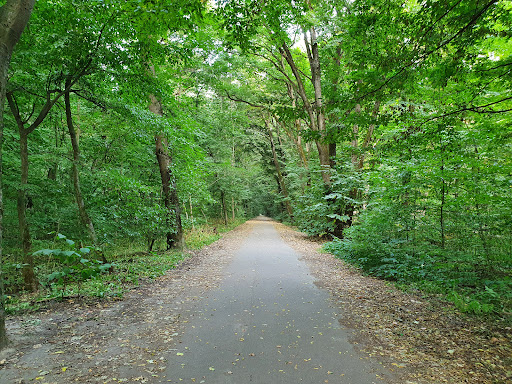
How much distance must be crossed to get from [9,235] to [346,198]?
41.8 ft

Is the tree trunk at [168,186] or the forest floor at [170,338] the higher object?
the tree trunk at [168,186]

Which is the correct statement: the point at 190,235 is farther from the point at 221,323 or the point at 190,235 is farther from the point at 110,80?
the point at 221,323

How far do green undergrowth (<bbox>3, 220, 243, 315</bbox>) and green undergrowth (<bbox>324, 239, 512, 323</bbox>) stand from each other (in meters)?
6.11

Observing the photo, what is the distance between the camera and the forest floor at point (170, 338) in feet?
9.68

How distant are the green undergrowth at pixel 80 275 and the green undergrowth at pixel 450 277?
20.1 feet

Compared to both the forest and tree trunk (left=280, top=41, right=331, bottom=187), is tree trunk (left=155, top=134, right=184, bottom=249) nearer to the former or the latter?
the forest

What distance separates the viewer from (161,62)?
6.99 m

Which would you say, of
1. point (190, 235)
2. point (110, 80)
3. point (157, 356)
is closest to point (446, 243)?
point (157, 356)

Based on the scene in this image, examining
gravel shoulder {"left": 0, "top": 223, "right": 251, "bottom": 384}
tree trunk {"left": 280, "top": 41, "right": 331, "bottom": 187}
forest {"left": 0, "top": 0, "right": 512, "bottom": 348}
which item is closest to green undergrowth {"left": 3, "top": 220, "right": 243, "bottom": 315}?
forest {"left": 0, "top": 0, "right": 512, "bottom": 348}

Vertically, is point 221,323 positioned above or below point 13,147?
below

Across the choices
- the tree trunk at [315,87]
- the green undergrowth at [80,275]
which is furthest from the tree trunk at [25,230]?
the tree trunk at [315,87]

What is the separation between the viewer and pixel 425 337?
3777mm

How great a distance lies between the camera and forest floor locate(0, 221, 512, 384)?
2.95 m

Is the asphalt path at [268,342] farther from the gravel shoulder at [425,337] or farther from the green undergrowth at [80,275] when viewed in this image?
the green undergrowth at [80,275]
